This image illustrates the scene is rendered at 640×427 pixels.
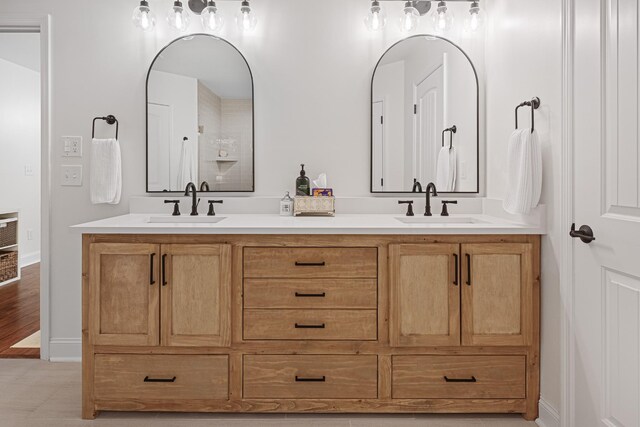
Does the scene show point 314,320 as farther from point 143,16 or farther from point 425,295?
point 143,16

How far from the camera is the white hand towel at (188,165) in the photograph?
270 cm

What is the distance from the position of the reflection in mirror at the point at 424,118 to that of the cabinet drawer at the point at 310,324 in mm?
945

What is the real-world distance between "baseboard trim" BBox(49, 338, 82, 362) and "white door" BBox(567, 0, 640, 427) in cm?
261

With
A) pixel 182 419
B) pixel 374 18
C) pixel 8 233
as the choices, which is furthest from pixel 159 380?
pixel 8 233

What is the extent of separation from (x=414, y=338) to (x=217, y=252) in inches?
37.6

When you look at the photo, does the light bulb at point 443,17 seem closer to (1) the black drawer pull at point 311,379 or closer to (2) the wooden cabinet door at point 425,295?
(2) the wooden cabinet door at point 425,295

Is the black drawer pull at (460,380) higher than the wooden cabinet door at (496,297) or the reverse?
the reverse

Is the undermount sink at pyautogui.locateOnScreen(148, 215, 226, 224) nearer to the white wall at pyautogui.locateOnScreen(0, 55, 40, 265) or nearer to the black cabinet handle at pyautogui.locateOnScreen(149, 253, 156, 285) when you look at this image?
the black cabinet handle at pyautogui.locateOnScreen(149, 253, 156, 285)

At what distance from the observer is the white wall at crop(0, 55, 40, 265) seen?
5297 millimetres

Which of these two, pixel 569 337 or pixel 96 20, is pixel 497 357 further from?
pixel 96 20

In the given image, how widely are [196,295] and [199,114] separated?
1.18 metres

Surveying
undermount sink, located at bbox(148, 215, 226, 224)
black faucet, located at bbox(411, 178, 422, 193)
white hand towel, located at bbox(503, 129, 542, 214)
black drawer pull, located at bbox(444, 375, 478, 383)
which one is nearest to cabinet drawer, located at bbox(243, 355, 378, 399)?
black drawer pull, located at bbox(444, 375, 478, 383)

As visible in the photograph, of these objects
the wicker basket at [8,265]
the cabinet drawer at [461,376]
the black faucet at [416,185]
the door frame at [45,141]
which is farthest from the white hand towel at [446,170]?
the wicker basket at [8,265]

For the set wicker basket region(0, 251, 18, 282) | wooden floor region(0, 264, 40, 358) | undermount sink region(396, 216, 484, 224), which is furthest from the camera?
wicker basket region(0, 251, 18, 282)
